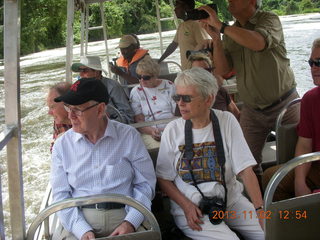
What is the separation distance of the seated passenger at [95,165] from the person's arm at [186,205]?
9cm

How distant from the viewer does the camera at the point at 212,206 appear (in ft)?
6.17

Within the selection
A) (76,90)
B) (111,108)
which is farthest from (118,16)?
(76,90)

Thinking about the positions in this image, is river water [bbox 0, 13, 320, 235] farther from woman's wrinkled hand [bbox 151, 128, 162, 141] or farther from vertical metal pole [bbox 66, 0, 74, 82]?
woman's wrinkled hand [bbox 151, 128, 162, 141]

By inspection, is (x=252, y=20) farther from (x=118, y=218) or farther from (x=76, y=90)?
(x=118, y=218)

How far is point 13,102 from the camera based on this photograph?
1590 millimetres

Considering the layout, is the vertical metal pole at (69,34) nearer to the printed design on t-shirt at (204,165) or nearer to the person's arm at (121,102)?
the person's arm at (121,102)

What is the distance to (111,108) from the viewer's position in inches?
139

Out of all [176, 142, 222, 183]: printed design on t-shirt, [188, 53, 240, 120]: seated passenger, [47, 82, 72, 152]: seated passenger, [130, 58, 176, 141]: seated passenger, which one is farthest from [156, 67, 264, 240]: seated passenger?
[130, 58, 176, 141]: seated passenger

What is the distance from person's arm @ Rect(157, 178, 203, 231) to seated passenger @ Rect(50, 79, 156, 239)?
91 millimetres

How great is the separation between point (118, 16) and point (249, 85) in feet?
68.6

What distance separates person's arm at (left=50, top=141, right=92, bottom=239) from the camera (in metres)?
1.85

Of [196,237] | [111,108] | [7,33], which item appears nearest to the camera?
[7,33]

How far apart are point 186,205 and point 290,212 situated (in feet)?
1.79
